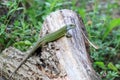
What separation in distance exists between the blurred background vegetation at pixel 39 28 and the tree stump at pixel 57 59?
0.42 m

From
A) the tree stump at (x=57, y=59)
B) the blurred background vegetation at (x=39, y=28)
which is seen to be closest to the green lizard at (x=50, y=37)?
the tree stump at (x=57, y=59)

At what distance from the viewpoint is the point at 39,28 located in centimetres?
429

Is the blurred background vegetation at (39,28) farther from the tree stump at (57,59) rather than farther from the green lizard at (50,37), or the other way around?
the green lizard at (50,37)

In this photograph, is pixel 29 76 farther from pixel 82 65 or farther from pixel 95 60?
pixel 95 60

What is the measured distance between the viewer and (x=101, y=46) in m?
4.50

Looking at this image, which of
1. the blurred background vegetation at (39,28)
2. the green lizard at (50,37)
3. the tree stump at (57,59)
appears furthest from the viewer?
the blurred background vegetation at (39,28)

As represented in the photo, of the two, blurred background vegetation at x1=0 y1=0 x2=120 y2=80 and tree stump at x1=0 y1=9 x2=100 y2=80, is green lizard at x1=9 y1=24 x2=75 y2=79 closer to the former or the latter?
tree stump at x1=0 y1=9 x2=100 y2=80

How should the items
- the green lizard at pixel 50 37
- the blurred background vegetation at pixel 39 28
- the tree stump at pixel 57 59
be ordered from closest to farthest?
1. the tree stump at pixel 57 59
2. the green lizard at pixel 50 37
3. the blurred background vegetation at pixel 39 28

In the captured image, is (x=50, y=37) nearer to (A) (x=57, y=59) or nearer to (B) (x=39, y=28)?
(A) (x=57, y=59)

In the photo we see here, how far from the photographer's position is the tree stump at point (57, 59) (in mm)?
2930

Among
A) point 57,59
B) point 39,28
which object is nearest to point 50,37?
point 57,59

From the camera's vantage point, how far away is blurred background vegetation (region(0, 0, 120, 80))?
404cm

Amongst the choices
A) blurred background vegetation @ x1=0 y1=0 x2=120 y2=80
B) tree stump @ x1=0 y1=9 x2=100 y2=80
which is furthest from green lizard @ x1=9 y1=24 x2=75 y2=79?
blurred background vegetation @ x1=0 y1=0 x2=120 y2=80

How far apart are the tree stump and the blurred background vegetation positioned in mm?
424
